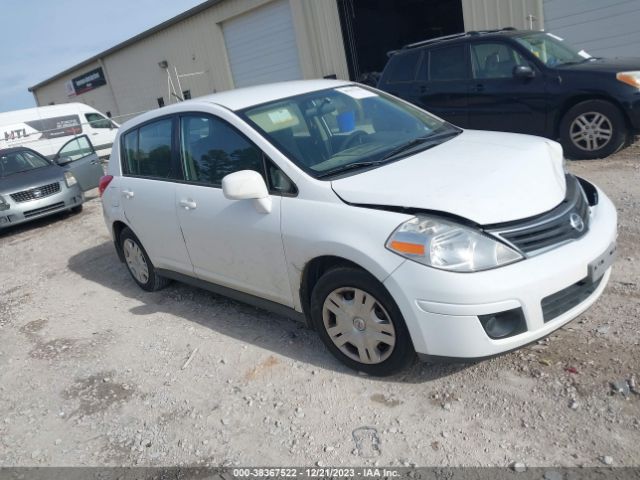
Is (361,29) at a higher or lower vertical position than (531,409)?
higher

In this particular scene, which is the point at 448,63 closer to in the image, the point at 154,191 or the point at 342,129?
the point at 342,129

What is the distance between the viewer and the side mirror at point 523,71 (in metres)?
7.41

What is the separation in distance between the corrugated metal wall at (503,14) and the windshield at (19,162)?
32.3ft

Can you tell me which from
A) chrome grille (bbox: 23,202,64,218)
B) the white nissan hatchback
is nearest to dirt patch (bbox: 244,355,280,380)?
the white nissan hatchback

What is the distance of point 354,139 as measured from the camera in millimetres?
3820

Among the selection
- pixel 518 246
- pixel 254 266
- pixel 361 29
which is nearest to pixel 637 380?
pixel 518 246

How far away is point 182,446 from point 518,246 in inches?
81.6

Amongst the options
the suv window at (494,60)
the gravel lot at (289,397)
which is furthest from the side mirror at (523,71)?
the gravel lot at (289,397)

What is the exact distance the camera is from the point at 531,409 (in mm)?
2799

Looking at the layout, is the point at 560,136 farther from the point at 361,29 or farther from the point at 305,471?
the point at 361,29

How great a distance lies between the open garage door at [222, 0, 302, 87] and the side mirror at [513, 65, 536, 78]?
11.3m

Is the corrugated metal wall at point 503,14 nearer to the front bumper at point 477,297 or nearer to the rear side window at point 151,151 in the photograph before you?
the rear side window at point 151,151

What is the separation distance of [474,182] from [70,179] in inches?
368

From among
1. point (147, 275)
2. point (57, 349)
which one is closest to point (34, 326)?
point (57, 349)
